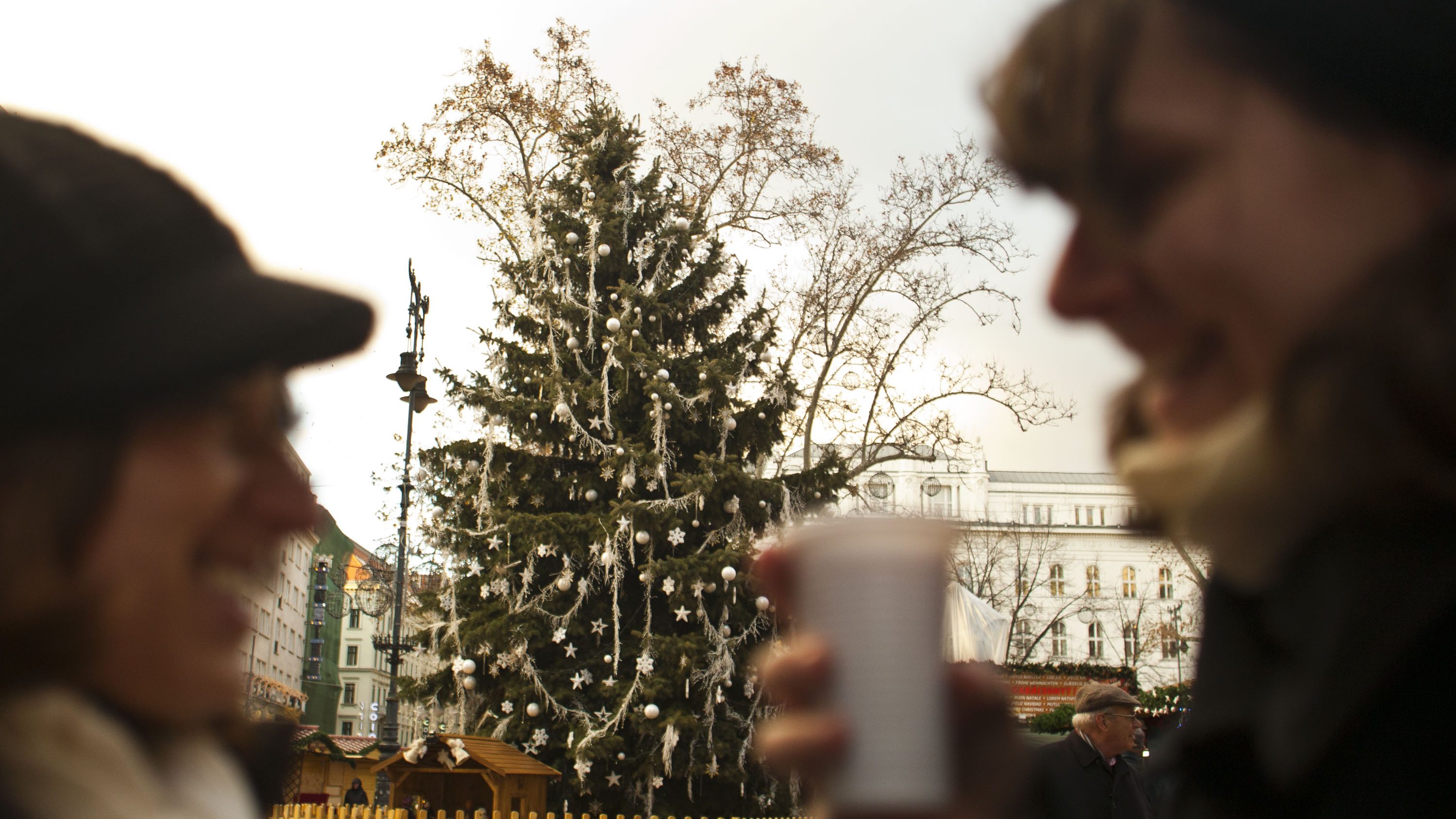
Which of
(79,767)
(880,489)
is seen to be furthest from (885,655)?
(880,489)

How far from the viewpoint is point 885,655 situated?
3.08ft

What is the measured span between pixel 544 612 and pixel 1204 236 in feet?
38.0

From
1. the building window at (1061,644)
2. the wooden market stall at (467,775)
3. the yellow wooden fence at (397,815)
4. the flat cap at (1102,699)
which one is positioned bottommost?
the yellow wooden fence at (397,815)

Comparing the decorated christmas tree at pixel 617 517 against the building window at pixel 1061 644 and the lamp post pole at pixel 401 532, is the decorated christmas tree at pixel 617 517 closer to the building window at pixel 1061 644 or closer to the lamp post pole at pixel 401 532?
the lamp post pole at pixel 401 532

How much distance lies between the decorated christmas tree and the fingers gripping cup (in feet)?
34.3

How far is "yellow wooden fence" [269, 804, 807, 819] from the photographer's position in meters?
11.0

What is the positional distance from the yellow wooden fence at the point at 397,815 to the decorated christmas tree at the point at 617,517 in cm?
34

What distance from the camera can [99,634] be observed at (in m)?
0.76

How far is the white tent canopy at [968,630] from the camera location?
1.08m

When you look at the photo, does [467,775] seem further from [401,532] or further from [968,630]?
[968,630]

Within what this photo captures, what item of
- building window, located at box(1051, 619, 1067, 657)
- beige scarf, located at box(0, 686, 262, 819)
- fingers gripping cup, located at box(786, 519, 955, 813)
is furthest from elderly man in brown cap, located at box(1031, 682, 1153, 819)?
building window, located at box(1051, 619, 1067, 657)

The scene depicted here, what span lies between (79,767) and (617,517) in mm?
10977

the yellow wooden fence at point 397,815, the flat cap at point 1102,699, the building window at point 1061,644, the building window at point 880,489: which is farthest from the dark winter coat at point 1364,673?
the building window at point 1061,644

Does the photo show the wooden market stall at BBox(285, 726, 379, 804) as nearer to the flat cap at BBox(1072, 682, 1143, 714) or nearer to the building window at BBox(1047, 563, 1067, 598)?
the flat cap at BBox(1072, 682, 1143, 714)
